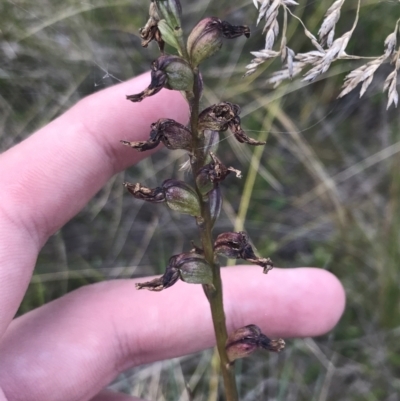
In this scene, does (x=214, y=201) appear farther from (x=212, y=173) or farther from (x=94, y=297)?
(x=94, y=297)

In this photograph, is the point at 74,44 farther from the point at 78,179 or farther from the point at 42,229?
the point at 42,229

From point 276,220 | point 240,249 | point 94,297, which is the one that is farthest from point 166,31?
point 276,220

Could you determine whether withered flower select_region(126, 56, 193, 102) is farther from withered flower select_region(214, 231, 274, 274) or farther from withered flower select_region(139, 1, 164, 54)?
withered flower select_region(214, 231, 274, 274)

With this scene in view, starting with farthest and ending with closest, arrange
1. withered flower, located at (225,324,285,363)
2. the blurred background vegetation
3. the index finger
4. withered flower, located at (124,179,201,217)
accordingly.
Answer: the blurred background vegetation
the index finger
withered flower, located at (225,324,285,363)
withered flower, located at (124,179,201,217)

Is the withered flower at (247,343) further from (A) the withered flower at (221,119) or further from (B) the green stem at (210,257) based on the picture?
(A) the withered flower at (221,119)

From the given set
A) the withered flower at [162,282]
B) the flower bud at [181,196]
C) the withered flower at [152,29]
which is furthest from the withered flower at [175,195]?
the withered flower at [152,29]

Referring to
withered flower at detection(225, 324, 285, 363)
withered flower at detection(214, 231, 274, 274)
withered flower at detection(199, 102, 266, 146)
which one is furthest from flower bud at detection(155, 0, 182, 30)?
withered flower at detection(225, 324, 285, 363)
